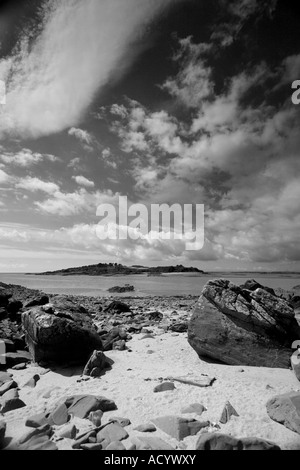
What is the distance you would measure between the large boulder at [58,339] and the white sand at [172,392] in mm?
500

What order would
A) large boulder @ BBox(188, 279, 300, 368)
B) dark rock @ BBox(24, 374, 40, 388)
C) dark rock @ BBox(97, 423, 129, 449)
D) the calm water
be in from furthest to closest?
the calm water < large boulder @ BBox(188, 279, 300, 368) < dark rock @ BBox(24, 374, 40, 388) < dark rock @ BBox(97, 423, 129, 449)

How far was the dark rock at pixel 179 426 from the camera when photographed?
416 centimetres

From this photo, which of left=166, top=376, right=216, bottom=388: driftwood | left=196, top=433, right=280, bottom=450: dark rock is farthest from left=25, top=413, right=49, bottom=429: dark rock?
left=166, top=376, right=216, bottom=388: driftwood

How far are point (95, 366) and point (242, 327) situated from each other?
156 inches

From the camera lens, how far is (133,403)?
203 inches

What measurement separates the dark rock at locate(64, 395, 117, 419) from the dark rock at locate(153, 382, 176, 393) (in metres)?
1.03

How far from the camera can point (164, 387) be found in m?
5.69

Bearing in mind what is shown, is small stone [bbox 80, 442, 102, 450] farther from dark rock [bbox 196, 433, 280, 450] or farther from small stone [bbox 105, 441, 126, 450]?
dark rock [bbox 196, 433, 280, 450]

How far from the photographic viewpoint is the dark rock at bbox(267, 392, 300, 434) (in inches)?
166

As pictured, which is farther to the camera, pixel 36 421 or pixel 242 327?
pixel 242 327

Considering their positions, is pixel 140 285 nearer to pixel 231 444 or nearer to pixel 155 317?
pixel 155 317

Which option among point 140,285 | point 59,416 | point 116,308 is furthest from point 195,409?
point 140,285
